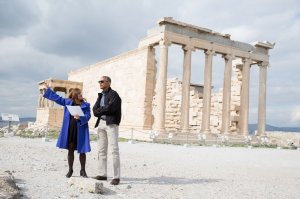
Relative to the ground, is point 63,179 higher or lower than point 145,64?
lower

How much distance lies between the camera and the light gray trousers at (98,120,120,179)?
22.7 feet

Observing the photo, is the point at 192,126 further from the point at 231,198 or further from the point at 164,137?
the point at 231,198

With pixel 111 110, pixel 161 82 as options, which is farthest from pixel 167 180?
pixel 161 82

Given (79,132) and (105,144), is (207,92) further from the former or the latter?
(79,132)

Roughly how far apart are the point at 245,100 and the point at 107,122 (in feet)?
79.1

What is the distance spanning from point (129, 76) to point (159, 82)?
5.25 metres

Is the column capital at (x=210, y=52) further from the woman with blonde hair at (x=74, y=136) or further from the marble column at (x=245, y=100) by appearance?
the woman with blonde hair at (x=74, y=136)

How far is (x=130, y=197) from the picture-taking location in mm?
5711

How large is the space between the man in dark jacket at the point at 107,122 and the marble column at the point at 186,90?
59.3ft

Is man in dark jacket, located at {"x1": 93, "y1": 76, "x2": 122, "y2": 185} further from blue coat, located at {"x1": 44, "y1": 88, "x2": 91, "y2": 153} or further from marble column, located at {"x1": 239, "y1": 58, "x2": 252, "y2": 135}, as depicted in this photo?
marble column, located at {"x1": 239, "y1": 58, "x2": 252, "y2": 135}

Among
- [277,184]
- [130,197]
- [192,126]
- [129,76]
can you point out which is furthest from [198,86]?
[130,197]

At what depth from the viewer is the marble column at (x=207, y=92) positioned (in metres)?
26.6

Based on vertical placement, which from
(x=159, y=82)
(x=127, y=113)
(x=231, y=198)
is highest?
(x=159, y=82)

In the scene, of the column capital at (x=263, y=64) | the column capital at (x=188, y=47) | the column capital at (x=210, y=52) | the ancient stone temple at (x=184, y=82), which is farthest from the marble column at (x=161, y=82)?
the column capital at (x=263, y=64)
